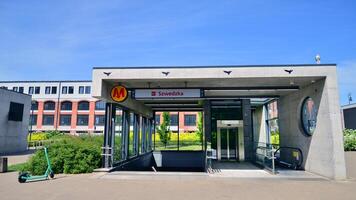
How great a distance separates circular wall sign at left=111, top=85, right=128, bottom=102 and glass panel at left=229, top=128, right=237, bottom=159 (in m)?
8.15

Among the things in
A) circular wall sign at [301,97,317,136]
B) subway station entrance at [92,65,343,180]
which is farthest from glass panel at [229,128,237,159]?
circular wall sign at [301,97,317,136]

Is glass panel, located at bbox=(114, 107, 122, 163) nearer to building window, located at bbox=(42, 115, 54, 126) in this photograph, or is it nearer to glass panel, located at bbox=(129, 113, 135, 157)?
glass panel, located at bbox=(129, 113, 135, 157)

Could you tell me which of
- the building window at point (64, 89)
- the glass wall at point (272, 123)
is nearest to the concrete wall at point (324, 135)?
the glass wall at point (272, 123)

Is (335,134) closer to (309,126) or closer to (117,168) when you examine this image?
(309,126)

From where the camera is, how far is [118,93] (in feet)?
40.1

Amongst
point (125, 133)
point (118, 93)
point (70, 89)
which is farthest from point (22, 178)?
point (70, 89)

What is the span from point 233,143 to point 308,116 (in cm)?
567

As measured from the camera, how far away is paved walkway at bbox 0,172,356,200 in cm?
737

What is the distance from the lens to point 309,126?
12.4 meters

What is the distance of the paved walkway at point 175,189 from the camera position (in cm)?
737

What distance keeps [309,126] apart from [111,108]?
9484mm

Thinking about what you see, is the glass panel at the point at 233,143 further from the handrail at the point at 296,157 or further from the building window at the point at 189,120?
the building window at the point at 189,120

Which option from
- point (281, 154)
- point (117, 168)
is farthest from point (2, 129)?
point (281, 154)

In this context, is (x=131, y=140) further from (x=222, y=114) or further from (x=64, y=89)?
(x=64, y=89)
